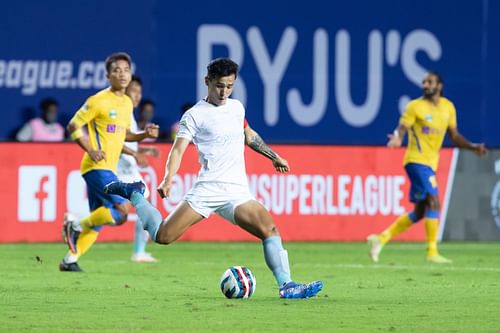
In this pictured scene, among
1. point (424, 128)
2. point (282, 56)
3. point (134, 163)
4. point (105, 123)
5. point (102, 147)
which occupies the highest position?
point (282, 56)

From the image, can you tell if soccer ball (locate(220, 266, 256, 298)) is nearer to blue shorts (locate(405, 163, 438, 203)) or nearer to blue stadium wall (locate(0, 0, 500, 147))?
blue shorts (locate(405, 163, 438, 203))

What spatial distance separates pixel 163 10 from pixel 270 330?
14.3 metres

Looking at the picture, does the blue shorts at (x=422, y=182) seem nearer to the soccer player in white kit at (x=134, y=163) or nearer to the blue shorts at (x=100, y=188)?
the soccer player in white kit at (x=134, y=163)

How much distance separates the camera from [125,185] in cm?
1207

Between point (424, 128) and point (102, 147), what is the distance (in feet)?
14.2

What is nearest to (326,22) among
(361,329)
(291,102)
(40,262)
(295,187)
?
(291,102)

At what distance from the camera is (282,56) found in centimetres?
2323

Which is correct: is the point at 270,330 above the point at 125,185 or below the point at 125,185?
below

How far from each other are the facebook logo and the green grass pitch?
0.74 m

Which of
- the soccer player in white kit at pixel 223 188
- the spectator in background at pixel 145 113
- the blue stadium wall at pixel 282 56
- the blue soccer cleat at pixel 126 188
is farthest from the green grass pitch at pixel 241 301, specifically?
the blue stadium wall at pixel 282 56

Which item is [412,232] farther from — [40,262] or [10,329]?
[10,329]

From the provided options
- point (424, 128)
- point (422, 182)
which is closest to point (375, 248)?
point (422, 182)

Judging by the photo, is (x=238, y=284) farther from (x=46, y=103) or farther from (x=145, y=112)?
(x=46, y=103)

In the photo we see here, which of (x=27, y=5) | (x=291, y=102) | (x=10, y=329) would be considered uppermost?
(x=27, y=5)
